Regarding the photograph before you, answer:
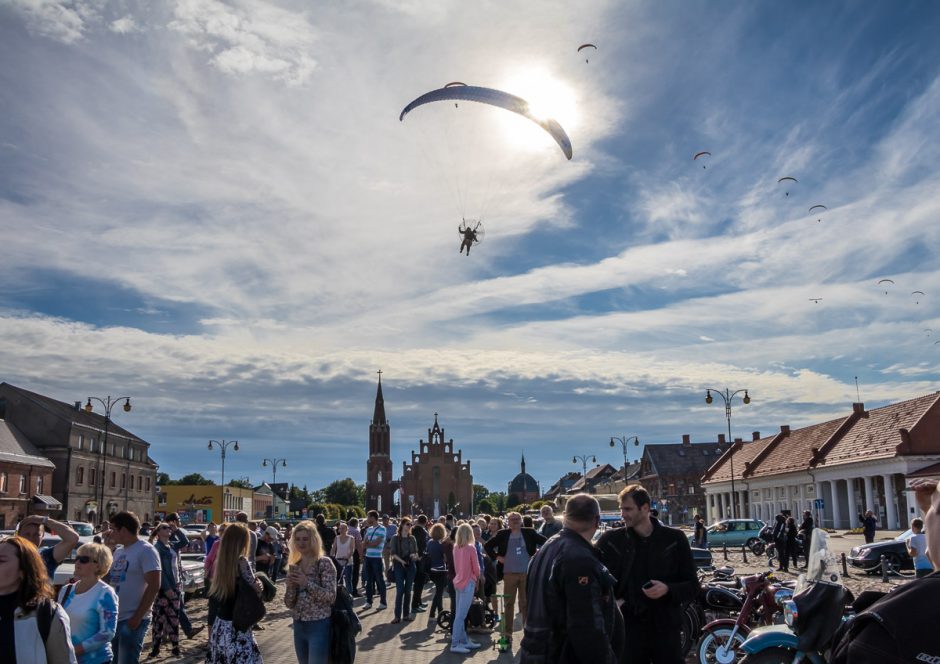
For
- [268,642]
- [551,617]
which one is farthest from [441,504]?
[551,617]

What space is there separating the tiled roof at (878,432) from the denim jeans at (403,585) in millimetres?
37456

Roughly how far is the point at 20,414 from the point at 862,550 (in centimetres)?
6306

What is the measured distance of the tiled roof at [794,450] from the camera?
58969 millimetres

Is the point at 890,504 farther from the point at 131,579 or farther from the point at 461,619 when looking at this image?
the point at 131,579

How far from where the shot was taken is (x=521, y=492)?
171 metres

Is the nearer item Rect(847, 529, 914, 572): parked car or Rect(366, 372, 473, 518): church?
Rect(847, 529, 914, 572): parked car

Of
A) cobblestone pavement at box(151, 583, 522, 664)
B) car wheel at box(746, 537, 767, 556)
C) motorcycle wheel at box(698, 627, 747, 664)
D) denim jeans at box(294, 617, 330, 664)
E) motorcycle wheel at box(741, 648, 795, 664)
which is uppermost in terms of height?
denim jeans at box(294, 617, 330, 664)

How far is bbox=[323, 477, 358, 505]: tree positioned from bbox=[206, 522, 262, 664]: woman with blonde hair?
161749mm

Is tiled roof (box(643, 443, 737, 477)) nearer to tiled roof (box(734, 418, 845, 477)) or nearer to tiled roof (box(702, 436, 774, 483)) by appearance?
tiled roof (box(702, 436, 774, 483))

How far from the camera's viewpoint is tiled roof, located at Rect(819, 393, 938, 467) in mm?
47688

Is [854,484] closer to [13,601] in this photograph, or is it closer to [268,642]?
[268,642]

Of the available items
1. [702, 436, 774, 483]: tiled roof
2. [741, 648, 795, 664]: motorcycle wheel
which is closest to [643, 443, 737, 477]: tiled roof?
[702, 436, 774, 483]: tiled roof

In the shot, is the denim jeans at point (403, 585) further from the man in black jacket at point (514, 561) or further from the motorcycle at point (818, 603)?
the motorcycle at point (818, 603)

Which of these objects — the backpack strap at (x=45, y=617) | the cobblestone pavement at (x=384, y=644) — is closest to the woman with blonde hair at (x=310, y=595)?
the backpack strap at (x=45, y=617)
